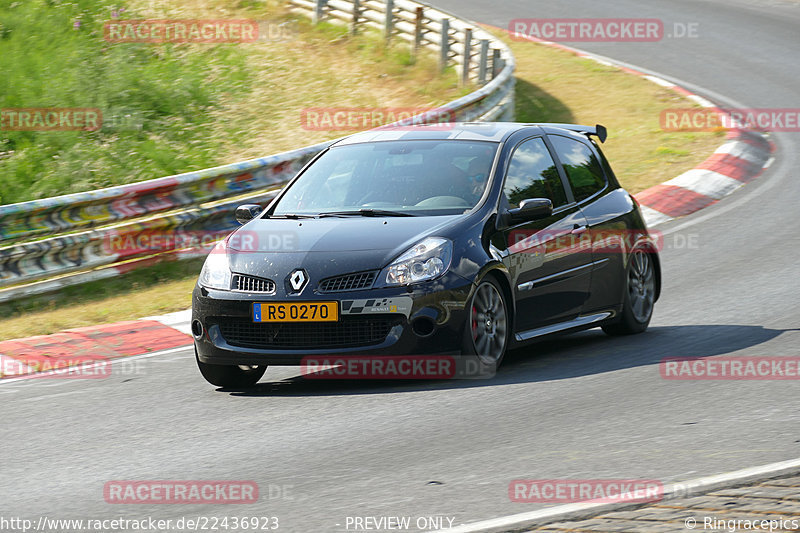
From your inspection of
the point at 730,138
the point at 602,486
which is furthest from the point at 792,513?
the point at 730,138

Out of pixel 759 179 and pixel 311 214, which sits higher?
pixel 311 214

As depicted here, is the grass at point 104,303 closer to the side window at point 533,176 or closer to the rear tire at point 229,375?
the rear tire at point 229,375

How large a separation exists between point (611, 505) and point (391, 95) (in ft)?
54.8

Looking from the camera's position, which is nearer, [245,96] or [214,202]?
[214,202]

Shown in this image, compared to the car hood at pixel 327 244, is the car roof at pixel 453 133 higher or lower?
higher

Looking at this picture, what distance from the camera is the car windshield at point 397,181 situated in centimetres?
795

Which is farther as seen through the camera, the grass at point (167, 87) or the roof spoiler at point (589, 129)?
the grass at point (167, 87)

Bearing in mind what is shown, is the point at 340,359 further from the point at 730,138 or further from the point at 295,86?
the point at 295,86

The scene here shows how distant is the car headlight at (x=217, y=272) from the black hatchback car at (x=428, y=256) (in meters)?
0.01

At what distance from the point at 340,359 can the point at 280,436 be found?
926 millimetres

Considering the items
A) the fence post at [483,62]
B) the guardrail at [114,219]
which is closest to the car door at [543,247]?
the guardrail at [114,219]

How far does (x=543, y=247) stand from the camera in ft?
26.8

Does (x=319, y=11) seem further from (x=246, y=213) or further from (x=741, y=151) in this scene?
(x=246, y=213)

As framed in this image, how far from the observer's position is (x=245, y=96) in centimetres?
2095
